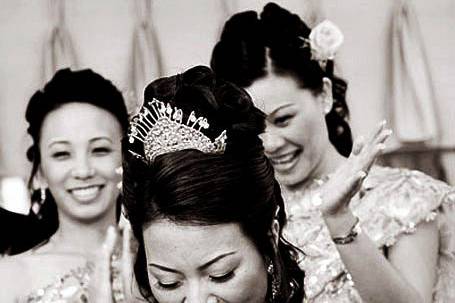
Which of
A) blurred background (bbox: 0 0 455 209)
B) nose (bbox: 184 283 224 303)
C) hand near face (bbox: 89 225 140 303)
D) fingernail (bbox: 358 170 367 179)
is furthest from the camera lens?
blurred background (bbox: 0 0 455 209)

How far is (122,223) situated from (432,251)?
20.0 inches

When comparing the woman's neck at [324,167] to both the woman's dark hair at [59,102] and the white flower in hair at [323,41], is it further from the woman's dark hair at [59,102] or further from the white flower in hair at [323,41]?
the woman's dark hair at [59,102]

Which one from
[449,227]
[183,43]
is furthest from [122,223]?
[183,43]

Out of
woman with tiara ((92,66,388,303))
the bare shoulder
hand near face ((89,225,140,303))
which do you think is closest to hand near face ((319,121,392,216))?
woman with tiara ((92,66,388,303))

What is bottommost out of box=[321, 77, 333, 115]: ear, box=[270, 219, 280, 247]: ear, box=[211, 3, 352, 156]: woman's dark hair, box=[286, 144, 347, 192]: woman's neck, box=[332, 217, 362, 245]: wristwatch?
box=[332, 217, 362, 245]: wristwatch

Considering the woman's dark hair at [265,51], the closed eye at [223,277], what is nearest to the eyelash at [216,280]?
the closed eye at [223,277]

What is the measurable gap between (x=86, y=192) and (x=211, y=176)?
68cm

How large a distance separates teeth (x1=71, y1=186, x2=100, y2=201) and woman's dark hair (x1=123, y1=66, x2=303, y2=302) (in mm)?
542

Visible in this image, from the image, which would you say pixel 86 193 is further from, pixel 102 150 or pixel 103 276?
pixel 103 276

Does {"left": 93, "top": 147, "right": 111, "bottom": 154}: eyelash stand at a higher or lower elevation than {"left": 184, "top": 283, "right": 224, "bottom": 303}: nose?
higher

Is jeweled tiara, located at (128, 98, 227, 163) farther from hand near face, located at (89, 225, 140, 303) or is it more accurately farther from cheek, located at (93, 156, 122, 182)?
cheek, located at (93, 156, 122, 182)

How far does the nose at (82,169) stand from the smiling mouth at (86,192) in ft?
0.08

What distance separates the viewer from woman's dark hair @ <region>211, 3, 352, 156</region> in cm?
176

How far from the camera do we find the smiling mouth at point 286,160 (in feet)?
5.79
